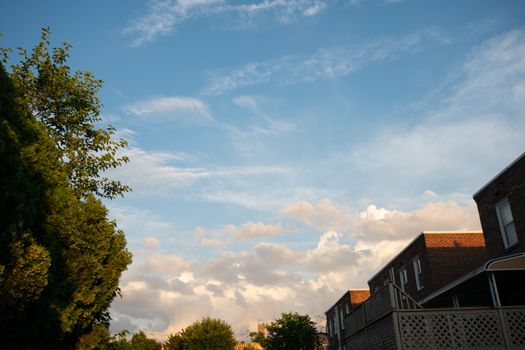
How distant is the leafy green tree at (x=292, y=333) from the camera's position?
55.7 meters

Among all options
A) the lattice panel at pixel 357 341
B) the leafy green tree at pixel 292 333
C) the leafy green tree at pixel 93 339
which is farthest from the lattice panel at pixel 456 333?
the leafy green tree at pixel 292 333

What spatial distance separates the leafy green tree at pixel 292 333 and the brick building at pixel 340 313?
96.5 inches

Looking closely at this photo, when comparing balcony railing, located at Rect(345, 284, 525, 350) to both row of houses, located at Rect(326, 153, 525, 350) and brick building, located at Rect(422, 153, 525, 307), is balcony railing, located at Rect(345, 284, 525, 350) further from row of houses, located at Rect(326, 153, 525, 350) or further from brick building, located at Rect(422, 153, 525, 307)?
brick building, located at Rect(422, 153, 525, 307)

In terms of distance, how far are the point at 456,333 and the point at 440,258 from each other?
1396 centimetres

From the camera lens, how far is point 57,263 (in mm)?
17188

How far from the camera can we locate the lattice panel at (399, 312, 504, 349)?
47.1ft

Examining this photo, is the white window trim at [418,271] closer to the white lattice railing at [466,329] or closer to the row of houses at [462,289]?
the row of houses at [462,289]

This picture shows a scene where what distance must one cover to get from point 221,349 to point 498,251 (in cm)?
4526

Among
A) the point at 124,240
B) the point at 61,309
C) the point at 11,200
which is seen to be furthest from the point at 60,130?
the point at 11,200

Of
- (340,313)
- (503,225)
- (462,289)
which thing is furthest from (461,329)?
(340,313)

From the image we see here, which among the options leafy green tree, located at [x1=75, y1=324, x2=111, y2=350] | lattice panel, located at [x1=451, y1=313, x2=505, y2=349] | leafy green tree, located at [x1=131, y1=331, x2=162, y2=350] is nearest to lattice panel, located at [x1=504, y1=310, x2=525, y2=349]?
lattice panel, located at [x1=451, y1=313, x2=505, y2=349]

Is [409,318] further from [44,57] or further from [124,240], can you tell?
[44,57]

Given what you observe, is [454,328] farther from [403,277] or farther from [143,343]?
[143,343]

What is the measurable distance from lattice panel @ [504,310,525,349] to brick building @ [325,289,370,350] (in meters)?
30.7
